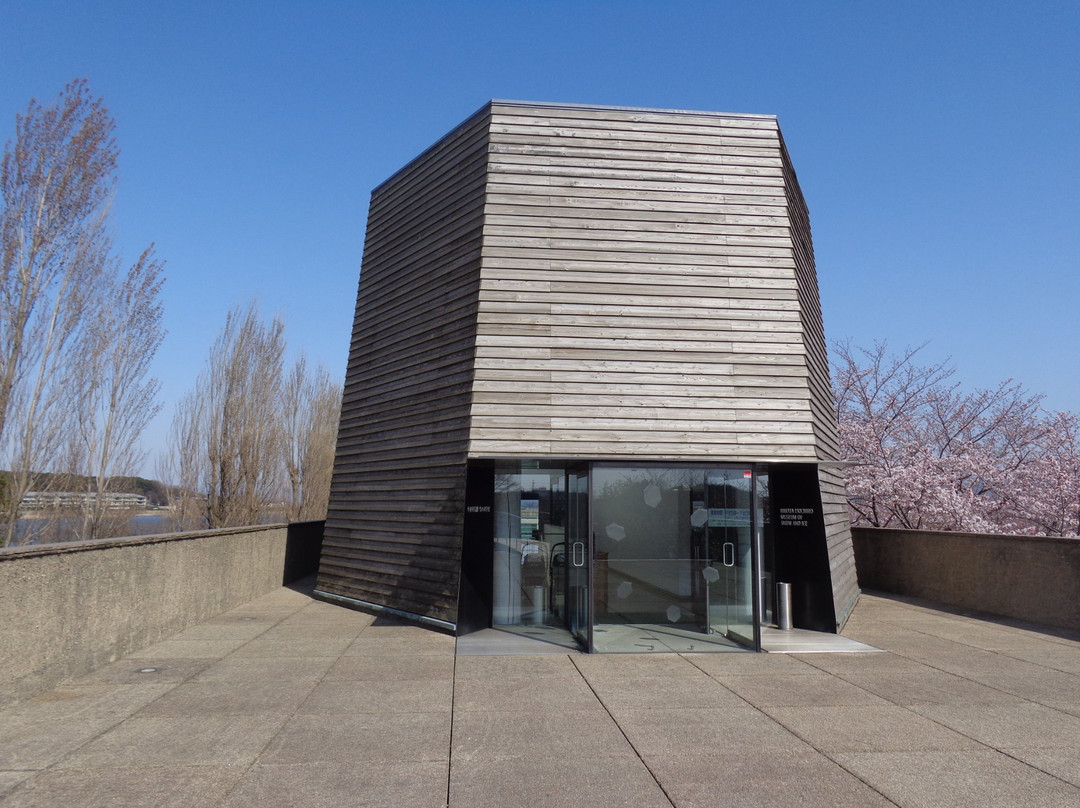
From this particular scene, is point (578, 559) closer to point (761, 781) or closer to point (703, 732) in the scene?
point (703, 732)

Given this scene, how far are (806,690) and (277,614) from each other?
26.1 feet

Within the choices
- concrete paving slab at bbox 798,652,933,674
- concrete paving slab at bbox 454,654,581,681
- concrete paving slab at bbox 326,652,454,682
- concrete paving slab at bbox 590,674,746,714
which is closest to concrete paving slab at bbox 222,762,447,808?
concrete paving slab at bbox 590,674,746,714

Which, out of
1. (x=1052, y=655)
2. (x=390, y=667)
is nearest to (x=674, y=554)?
(x=390, y=667)

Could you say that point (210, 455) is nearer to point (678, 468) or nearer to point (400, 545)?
point (400, 545)

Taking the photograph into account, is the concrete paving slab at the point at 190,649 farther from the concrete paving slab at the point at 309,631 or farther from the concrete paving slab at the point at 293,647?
the concrete paving slab at the point at 309,631

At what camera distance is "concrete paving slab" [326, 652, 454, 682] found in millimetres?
7234

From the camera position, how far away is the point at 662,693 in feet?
21.9

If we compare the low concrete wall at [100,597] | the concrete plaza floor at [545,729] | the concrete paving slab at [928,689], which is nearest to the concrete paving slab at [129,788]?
the concrete plaza floor at [545,729]

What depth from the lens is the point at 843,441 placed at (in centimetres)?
1980

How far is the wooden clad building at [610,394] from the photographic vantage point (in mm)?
9000

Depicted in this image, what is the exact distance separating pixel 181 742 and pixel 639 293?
23.1 ft

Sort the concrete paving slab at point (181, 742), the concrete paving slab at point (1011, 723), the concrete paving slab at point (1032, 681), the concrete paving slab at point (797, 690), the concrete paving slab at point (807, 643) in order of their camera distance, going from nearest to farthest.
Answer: the concrete paving slab at point (181, 742) → the concrete paving slab at point (1011, 723) → the concrete paving slab at point (797, 690) → the concrete paving slab at point (1032, 681) → the concrete paving slab at point (807, 643)

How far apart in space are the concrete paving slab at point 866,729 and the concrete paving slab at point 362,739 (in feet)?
9.02

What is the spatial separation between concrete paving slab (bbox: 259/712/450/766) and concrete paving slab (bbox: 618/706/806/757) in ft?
4.80
